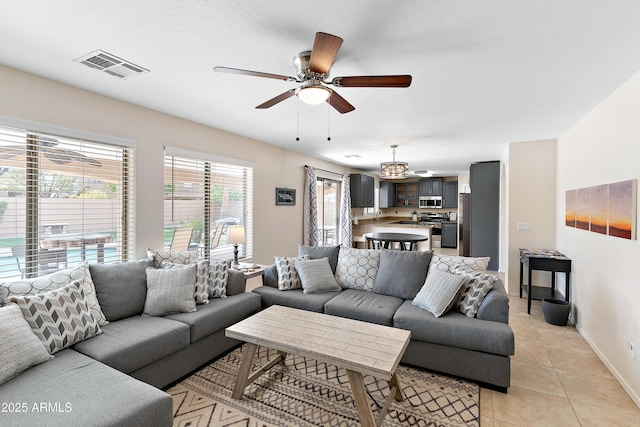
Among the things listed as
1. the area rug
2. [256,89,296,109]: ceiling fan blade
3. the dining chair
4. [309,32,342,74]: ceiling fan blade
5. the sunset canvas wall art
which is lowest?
the area rug

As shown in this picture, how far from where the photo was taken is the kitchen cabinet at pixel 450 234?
9.14 m

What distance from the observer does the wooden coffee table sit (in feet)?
5.80

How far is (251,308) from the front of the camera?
309 centimetres

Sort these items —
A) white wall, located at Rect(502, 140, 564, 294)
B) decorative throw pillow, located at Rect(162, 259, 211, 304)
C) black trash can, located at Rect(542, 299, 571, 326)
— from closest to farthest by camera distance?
decorative throw pillow, located at Rect(162, 259, 211, 304), black trash can, located at Rect(542, 299, 571, 326), white wall, located at Rect(502, 140, 564, 294)

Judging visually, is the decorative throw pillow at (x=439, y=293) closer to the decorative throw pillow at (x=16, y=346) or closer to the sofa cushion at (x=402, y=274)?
the sofa cushion at (x=402, y=274)

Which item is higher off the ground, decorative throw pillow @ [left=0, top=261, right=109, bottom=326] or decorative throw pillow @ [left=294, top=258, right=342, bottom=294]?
decorative throw pillow @ [left=0, top=261, right=109, bottom=326]

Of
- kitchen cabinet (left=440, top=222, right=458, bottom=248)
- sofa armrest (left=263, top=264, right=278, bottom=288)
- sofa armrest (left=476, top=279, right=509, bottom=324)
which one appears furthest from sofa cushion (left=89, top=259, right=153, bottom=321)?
kitchen cabinet (left=440, top=222, right=458, bottom=248)

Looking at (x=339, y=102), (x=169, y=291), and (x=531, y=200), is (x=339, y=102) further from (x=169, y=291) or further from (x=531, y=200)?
(x=531, y=200)

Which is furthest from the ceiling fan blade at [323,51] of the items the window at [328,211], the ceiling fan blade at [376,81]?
the window at [328,211]

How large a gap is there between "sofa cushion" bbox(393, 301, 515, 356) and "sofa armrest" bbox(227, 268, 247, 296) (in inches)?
64.6

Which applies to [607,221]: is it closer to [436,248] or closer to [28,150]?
[28,150]

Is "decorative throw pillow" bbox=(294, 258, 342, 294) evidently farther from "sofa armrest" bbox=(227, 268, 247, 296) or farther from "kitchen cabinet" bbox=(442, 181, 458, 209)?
"kitchen cabinet" bbox=(442, 181, 458, 209)

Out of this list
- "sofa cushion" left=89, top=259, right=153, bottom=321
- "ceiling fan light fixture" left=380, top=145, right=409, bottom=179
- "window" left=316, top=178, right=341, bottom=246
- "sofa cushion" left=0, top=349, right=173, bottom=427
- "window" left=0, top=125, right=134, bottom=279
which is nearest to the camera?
"sofa cushion" left=0, top=349, right=173, bottom=427

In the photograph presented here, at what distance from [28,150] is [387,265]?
3440 millimetres
